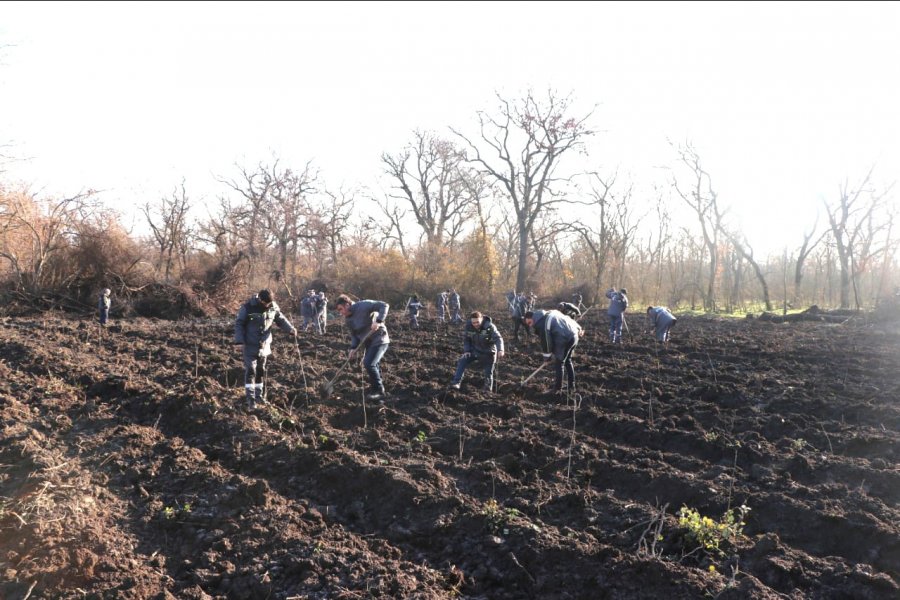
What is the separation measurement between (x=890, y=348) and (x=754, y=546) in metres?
15.2

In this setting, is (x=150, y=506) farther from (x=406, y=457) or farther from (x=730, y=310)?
(x=730, y=310)

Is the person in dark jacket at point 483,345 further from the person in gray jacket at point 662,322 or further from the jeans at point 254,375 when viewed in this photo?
the person in gray jacket at point 662,322

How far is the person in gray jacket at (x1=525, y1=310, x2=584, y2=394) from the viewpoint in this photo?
9961mm

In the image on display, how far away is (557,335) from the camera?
995 cm

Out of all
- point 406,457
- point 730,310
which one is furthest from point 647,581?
point 730,310

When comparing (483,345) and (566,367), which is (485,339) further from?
(566,367)

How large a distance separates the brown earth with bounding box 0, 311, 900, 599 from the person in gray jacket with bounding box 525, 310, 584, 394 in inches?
22.9

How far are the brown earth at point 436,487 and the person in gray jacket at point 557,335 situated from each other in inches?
22.9

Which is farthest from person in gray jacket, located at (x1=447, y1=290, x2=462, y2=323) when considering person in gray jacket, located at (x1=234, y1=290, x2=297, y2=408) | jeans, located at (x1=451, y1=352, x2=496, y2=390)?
person in gray jacket, located at (x1=234, y1=290, x2=297, y2=408)

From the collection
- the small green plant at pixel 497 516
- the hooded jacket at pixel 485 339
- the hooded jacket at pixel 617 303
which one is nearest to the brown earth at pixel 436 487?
the small green plant at pixel 497 516

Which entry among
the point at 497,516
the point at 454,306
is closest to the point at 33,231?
the point at 454,306

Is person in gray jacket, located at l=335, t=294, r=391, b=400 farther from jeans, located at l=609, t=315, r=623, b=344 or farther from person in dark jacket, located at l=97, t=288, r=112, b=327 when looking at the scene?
person in dark jacket, located at l=97, t=288, r=112, b=327

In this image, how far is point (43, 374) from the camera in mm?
10539

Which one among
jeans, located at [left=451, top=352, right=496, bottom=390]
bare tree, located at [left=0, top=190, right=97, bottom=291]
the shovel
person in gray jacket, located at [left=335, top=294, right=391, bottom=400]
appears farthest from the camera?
bare tree, located at [left=0, top=190, right=97, bottom=291]
